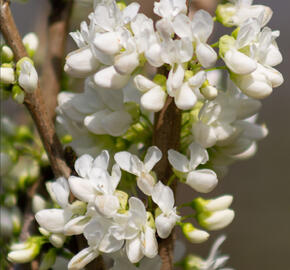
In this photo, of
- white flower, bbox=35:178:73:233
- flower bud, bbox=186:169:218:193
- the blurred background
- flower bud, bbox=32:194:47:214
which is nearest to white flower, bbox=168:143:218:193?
flower bud, bbox=186:169:218:193

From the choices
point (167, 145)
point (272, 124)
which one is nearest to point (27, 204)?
point (167, 145)

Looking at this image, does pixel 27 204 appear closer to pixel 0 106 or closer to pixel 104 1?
pixel 0 106

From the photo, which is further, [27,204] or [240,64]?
[27,204]

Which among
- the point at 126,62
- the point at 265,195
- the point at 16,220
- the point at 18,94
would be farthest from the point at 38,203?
the point at 265,195

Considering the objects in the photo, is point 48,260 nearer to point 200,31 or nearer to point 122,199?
point 122,199

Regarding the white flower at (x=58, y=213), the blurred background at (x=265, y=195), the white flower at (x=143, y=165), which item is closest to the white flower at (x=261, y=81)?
the white flower at (x=143, y=165)

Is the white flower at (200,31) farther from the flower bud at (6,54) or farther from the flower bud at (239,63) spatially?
the flower bud at (6,54)
